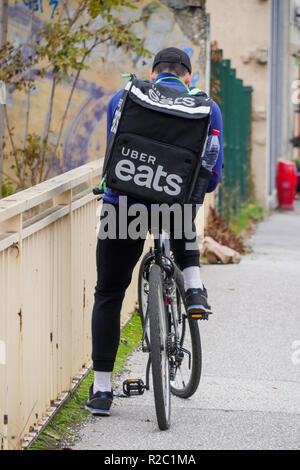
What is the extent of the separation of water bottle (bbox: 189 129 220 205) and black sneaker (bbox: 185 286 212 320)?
459 millimetres

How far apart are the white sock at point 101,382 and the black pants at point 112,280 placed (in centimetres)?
3

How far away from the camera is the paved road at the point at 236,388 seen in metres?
4.39

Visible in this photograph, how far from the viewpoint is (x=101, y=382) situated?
4660 millimetres

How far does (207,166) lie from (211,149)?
0.28 feet

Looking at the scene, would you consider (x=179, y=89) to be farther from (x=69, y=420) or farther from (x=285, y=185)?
(x=285, y=185)

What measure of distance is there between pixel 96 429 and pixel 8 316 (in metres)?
1.07

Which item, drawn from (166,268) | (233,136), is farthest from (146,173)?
(233,136)

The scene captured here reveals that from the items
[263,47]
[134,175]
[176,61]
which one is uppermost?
[263,47]

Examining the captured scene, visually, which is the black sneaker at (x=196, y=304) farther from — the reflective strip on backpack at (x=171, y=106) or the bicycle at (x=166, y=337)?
the reflective strip on backpack at (x=171, y=106)

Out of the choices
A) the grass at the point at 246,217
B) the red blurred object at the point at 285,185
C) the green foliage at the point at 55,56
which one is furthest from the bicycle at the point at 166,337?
the red blurred object at the point at 285,185

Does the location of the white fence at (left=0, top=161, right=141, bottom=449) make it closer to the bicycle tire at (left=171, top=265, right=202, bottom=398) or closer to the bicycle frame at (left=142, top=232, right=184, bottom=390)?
the bicycle frame at (left=142, top=232, right=184, bottom=390)

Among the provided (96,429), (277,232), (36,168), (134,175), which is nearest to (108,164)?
(134,175)

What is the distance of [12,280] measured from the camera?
3723 mm
